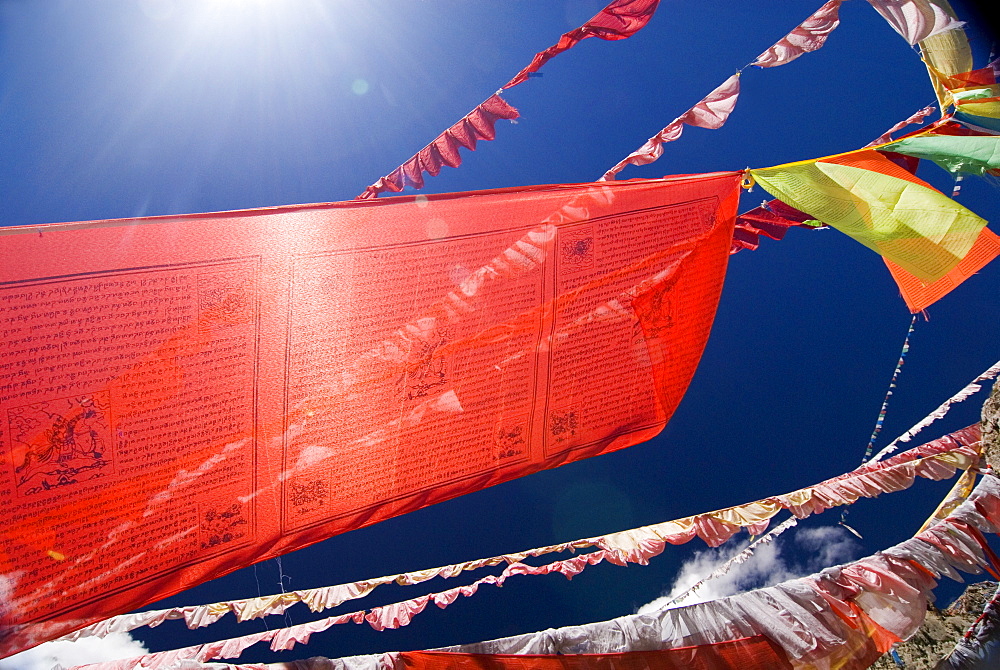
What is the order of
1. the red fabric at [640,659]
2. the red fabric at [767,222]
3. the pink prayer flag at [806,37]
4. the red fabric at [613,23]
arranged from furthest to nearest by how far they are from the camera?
the red fabric at [767,222]
the pink prayer flag at [806,37]
the red fabric at [613,23]
the red fabric at [640,659]

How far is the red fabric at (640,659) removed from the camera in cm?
126

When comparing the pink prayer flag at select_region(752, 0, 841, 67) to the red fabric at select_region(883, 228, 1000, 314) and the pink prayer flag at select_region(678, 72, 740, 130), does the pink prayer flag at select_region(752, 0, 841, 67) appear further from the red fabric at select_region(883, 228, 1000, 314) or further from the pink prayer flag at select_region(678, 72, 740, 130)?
the red fabric at select_region(883, 228, 1000, 314)

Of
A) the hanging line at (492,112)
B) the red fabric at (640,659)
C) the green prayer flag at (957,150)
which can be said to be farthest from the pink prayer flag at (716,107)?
the red fabric at (640,659)

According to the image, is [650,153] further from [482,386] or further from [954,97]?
[482,386]

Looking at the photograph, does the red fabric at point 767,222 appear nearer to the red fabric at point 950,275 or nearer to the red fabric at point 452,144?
the red fabric at point 950,275

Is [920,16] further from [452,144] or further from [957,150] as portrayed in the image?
[452,144]

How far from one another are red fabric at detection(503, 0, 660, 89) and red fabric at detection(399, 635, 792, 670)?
1510 mm

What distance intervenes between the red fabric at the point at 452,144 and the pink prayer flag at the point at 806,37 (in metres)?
0.83

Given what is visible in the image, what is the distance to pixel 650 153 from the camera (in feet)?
6.66

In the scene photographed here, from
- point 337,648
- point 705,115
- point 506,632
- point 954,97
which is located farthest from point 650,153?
point 337,648

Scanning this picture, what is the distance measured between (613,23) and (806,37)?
0.70 metres

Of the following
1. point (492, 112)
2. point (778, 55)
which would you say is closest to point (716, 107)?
point (778, 55)

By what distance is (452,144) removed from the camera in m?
1.97

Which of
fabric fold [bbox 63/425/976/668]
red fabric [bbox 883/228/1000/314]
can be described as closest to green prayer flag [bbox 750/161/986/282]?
red fabric [bbox 883/228/1000/314]
